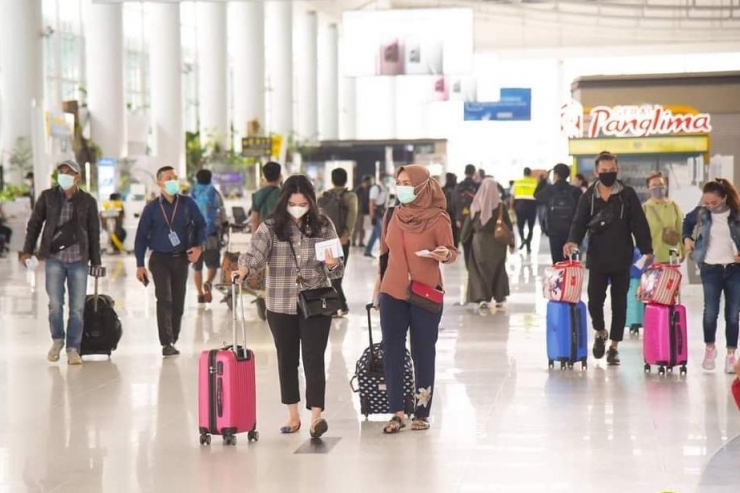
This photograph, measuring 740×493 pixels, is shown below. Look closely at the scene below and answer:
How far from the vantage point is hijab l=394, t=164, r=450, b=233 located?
7.93 meters

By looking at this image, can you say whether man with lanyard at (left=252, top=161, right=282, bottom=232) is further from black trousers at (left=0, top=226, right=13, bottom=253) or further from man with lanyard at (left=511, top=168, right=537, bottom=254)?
black trousers at (left=0, top=226, right=13, bottom=253)

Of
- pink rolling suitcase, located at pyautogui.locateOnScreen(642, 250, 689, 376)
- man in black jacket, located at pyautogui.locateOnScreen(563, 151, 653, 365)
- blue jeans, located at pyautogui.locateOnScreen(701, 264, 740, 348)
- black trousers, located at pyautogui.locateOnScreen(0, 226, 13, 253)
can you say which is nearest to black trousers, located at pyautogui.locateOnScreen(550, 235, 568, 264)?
man in black jacket, located at pyautogui.locateOnScreen(563, 151, 653, 365)

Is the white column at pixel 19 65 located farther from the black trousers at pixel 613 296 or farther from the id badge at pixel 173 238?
the black trousers at pixel 613 296

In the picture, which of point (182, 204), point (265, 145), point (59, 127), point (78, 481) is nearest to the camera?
point (78, 481)

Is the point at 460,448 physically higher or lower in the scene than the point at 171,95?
lower

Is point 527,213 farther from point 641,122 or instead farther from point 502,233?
point 502,233

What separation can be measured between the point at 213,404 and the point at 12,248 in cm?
2416

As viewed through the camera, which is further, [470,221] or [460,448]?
[470,221]

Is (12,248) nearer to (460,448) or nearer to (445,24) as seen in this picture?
(445,24)

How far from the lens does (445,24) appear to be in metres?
30.9

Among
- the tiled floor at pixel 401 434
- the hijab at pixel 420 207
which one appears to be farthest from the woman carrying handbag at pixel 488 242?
the hijab at pixel 420 207

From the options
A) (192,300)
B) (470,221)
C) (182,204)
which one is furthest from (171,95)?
(182,204)

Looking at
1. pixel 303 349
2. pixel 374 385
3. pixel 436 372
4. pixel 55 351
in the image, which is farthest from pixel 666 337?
pixel 55 351

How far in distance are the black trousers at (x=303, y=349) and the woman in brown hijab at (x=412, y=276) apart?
0.42 m
